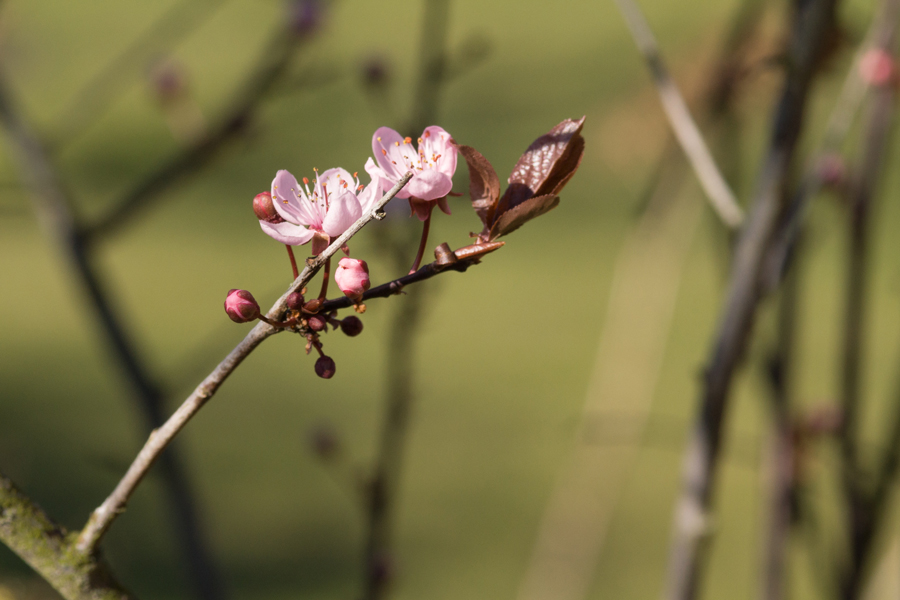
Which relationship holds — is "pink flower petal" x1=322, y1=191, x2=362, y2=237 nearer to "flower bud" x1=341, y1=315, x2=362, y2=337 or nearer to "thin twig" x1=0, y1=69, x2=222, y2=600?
"flower bud" x1=341, y1=315, x2=362, y2=337

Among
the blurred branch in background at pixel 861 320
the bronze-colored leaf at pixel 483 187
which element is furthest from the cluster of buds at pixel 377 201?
the blurred branch in background at pixel 861 320

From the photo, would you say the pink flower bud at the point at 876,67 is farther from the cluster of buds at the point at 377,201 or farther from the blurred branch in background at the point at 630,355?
the cluster of buds at the point at 377,201

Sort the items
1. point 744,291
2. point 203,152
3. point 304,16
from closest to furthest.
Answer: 1. point 744,291
2. point 203,152
3. point 304,16

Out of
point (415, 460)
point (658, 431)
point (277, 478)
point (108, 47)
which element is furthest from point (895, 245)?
point (108, 47)

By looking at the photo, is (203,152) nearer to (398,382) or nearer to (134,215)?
(134,215)

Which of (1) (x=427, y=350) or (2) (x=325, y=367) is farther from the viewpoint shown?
(1) (x=427, y=350)

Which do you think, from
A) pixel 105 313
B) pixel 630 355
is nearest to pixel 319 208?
pixel 105 313

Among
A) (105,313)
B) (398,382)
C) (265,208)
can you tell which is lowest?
(398,382)
